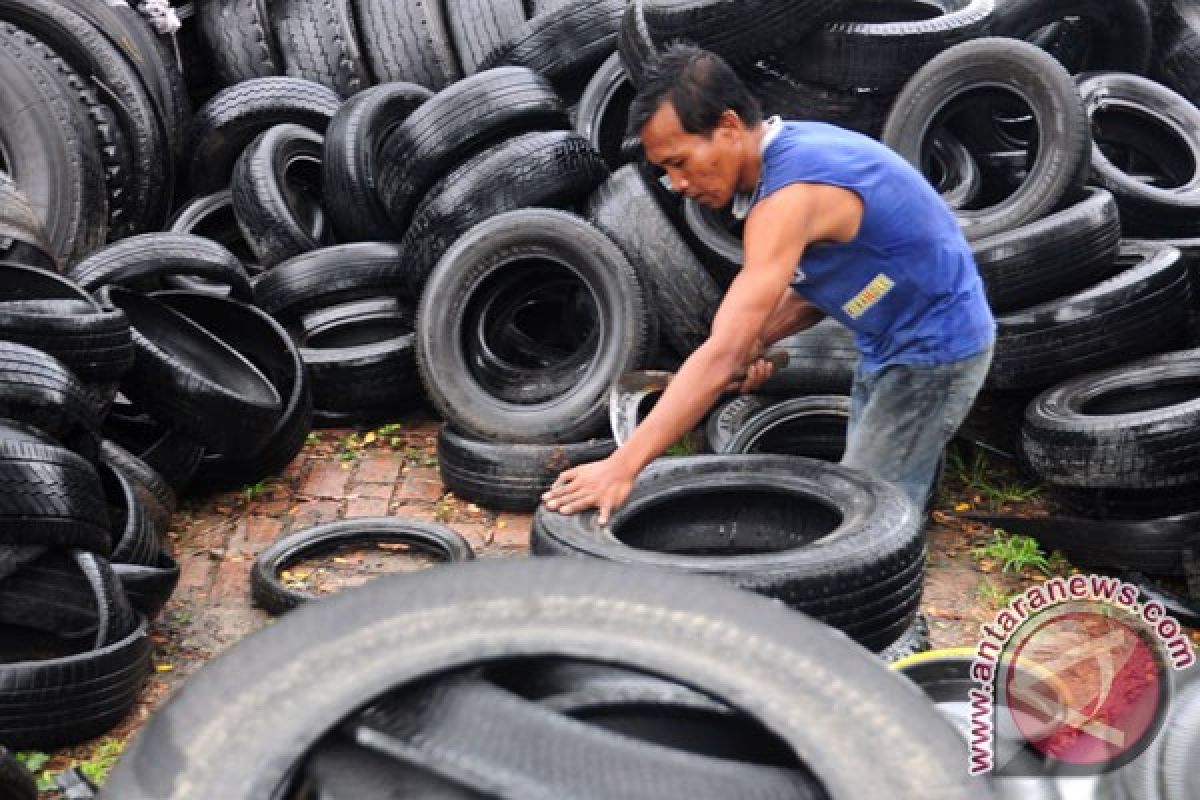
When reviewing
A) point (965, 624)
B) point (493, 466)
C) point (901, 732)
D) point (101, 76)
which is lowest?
point (965, 624)

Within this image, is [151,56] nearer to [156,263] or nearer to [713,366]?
[156,263]

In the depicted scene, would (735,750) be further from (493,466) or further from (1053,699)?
(493,466)

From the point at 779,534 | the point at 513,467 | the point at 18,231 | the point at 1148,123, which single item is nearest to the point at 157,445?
the point at 18,231

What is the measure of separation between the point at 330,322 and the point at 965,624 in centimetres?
383

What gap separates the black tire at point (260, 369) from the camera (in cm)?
577

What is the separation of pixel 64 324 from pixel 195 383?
70 cm

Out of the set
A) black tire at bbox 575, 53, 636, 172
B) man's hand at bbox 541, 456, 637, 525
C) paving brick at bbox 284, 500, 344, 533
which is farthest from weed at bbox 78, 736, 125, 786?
black tire at bbox 575, 53, 636, 172

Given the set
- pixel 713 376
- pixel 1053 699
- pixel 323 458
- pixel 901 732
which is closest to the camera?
pixel 901 732

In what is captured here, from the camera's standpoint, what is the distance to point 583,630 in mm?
2160

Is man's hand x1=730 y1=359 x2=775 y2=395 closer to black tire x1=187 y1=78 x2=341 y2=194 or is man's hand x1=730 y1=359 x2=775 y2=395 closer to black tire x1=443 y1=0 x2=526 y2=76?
black tire x1=187 y1=78 x2=341 y2=194

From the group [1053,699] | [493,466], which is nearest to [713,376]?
[1053,699]

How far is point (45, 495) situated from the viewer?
12.7 feet

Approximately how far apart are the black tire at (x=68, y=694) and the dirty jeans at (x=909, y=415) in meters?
2.53

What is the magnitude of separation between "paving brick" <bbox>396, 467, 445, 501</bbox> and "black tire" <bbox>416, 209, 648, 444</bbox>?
35 centimetres
